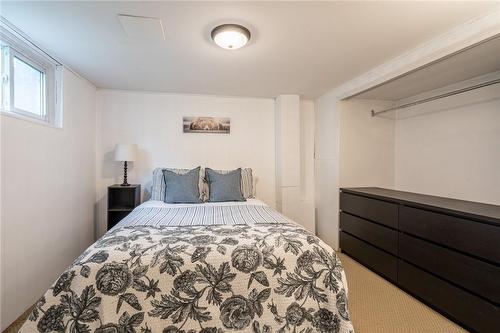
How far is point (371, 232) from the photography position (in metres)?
2.60

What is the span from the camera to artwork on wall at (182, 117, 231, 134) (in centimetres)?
338

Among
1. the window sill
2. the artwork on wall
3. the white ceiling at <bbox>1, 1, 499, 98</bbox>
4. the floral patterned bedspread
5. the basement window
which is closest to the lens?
the floral patterned bedspread

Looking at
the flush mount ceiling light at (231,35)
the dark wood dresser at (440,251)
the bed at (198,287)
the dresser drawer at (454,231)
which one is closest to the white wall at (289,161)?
the dark wood dresser at (440,251)

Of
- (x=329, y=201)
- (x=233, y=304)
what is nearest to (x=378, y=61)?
(x=329, y=201)

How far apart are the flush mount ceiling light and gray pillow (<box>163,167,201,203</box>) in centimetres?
155

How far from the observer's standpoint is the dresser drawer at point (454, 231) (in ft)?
5.08

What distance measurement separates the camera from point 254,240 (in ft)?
4.91

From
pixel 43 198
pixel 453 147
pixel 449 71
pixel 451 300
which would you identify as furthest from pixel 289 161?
pixel 43 198

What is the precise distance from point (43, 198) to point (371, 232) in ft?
10.1

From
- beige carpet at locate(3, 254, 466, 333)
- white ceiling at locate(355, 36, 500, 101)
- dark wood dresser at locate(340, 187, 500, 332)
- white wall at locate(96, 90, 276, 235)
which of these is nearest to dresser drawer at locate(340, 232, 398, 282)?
dark wood dresser at locate(340, 187, 500, 332)

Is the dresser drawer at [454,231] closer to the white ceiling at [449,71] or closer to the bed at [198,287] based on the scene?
the bed at [198,287]

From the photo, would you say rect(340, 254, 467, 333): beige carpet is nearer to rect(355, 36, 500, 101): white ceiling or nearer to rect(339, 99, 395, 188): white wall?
rect(339, 99, 395, 188): white wall

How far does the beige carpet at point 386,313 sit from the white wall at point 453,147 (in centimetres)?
121

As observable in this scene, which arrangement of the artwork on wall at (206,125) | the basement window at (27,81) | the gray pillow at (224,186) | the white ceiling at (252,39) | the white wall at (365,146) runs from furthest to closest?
the artwork on wall at (206,125), the white wall at (365,146), the gray pillow at (224,186), the basement window at (27,81), the white ceiling at (252,39)
